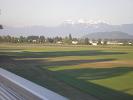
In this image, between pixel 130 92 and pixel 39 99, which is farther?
pixel 130 92

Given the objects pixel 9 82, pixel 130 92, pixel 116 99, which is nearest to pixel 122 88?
pixel 130 92

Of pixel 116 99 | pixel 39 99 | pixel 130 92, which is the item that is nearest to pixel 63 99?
pixel 39 99

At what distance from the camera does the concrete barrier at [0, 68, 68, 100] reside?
11.9 feet

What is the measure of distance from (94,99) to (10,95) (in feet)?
21.3

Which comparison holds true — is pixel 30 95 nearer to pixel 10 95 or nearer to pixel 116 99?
pixel 10 95

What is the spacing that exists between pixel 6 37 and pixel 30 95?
135m

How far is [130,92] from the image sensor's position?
13.4m

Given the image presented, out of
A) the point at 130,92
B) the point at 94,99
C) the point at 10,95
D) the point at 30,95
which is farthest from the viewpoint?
the point at 130,92

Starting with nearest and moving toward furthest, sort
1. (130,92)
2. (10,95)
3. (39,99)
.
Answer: (39,99)
(10,95)
(130,92)

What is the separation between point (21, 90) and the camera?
448cm

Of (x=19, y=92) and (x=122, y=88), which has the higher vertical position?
(x=19, y=92)

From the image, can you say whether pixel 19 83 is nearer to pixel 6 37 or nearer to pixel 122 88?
pixel 122 88

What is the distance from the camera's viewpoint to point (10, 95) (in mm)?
5113

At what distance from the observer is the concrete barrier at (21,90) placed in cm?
363
